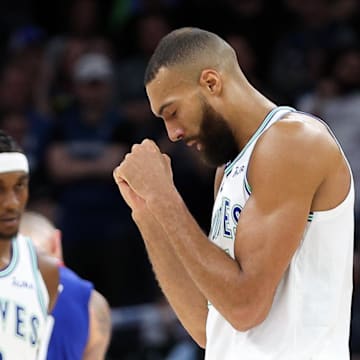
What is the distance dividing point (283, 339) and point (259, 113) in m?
0.70

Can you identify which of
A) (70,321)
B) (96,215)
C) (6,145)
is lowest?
(96,215)

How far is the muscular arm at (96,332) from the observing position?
4797 millimetres

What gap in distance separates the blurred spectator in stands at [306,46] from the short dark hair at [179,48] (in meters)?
4.79

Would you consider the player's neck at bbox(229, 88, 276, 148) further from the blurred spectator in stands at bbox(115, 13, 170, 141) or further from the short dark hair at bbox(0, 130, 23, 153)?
the blurred spectator in stands at bbox(115, 13, 170, 141)

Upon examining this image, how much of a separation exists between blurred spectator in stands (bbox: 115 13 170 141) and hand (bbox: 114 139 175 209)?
4.66 m

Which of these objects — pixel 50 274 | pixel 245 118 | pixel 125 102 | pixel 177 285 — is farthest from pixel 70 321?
pixel 125 102

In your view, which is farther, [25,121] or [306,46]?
[306,46]

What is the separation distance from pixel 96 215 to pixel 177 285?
4005 mm

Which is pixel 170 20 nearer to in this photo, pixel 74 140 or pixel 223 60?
pixel 74 140

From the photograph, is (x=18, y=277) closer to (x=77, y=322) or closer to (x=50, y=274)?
(x=50, y=274)

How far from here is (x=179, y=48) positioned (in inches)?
132

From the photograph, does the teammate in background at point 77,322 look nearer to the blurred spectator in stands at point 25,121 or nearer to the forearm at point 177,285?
the forearm at point 177,285

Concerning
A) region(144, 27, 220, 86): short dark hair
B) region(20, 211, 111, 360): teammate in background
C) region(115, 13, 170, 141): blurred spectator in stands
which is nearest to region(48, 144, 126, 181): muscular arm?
region(115, 13, 170, 141): blurred spectator in stands

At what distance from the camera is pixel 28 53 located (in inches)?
342
